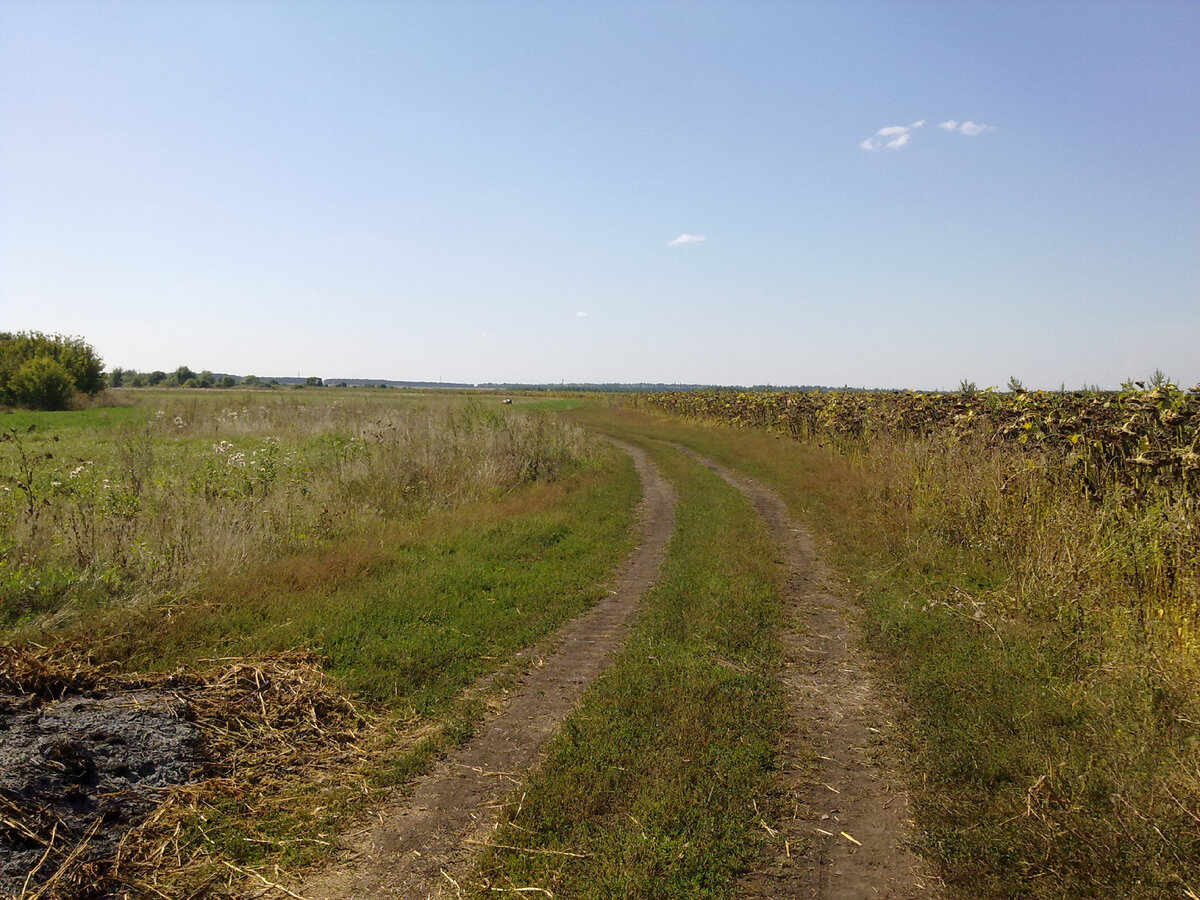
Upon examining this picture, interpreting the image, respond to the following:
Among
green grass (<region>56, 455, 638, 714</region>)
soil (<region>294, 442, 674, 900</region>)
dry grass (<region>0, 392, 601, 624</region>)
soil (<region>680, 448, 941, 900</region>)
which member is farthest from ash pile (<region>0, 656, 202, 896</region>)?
soil (<region>680, 448, 941, 900</region>)

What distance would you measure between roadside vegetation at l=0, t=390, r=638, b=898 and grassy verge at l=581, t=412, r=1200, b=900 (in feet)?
11.2

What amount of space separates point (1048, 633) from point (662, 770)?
425cm

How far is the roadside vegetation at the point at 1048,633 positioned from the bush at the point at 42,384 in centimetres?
3967

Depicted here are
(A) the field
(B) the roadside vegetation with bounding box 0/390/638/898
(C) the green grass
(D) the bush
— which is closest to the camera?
(A) the field

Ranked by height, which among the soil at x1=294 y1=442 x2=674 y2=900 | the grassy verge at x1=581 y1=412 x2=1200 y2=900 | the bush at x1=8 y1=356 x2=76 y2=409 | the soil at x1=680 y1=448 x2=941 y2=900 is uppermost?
the bush at x1=8 y1=356 x2=76 y2=409

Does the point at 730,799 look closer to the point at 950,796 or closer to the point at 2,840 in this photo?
the point at 950,796

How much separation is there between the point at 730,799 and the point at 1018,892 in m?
1.49

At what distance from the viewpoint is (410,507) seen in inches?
484

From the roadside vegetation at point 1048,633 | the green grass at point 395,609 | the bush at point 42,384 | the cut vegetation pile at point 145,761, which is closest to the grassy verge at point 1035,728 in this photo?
the roadside vegetation at point 1048,633

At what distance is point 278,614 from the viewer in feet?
22.6

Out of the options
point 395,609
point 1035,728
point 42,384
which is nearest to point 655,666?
point 1035,728

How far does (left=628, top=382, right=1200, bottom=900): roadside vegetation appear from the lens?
353 cm

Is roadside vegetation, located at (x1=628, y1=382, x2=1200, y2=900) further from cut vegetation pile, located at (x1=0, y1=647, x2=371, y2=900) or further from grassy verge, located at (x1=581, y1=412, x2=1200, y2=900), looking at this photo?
cut vegetation pile, located at (x1=0, y1=647, x2=371, y2=900)

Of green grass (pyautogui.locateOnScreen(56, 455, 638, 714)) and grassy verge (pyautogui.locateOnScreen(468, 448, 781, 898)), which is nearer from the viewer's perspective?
grassy verge (pyautogui.locateOnScreen(468, 448, 781, 898))
